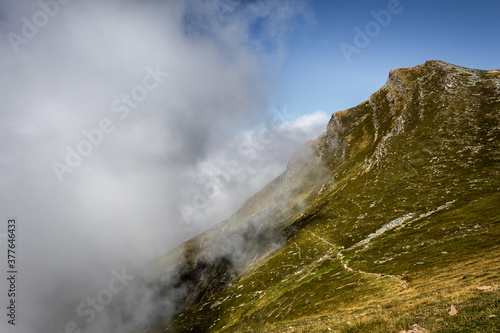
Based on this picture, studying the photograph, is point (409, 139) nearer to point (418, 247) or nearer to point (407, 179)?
point (407, 179)

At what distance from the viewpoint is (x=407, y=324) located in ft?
72.2

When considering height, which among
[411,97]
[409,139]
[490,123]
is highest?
[411,97]

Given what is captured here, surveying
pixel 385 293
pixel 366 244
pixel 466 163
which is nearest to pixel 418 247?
pixel 366 244

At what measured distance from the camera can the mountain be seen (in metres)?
31.5

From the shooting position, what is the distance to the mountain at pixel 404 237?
103ft

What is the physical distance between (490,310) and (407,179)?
117 m

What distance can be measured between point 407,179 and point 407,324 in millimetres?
118029

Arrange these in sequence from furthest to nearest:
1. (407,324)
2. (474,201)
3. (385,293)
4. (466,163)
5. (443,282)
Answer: (466,163) → (474,201) → (385,293) → (443,282) → (407,324)

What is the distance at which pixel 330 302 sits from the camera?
60.5m

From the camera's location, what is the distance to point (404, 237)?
A: 8194cm

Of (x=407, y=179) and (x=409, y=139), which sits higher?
(x=409, y=139)

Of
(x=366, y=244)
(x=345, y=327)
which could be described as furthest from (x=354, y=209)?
(x=345, y=327)

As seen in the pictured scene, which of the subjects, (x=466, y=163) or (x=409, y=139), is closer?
(x=466, y=163)

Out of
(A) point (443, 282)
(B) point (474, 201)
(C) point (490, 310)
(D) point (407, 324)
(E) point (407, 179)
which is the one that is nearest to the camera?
(C) point (490, 310)
